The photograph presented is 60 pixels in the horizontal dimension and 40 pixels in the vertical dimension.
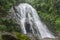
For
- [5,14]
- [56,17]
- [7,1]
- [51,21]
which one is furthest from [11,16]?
[56,17]

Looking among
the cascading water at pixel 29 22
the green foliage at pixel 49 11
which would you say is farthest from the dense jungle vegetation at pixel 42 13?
the cascading water at pixel 29 22

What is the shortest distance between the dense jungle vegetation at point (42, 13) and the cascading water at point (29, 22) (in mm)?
837

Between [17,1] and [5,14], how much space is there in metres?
3.57

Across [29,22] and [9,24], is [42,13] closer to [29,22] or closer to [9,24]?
[29,22]

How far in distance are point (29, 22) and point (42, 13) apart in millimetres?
4334

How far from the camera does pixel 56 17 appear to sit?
61.3 ft

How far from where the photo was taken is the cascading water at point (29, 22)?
44.9 feet

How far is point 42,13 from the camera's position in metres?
17.9

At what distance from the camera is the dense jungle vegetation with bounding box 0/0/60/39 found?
12609mm

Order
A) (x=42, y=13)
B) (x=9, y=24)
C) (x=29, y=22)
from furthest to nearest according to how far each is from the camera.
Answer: (x=42, y=13), (x=29, y=22), (x=9, y=24)

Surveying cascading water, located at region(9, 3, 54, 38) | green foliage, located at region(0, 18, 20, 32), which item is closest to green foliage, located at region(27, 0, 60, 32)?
cascading water, located at region(9, 3, 54, 38)

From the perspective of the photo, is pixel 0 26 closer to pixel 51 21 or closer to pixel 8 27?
pixel 8 27

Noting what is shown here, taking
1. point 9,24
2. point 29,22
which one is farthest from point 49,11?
point 9,24

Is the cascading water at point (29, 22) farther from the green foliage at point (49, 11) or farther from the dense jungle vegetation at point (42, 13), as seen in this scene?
the green foliage at point (49, 11)
